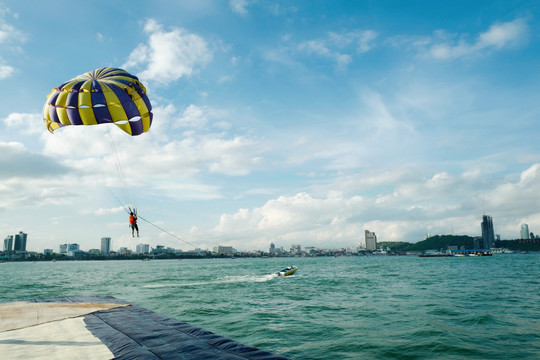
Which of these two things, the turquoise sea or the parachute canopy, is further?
the parachute canopy

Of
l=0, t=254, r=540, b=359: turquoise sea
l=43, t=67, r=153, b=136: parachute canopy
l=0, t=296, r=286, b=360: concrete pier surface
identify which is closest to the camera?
l=0, t=296, r=286, b=360: concrete pier surface

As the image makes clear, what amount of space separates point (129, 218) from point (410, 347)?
623 inches

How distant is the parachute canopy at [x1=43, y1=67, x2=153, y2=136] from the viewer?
1603cm

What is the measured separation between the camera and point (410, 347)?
42.5 feet

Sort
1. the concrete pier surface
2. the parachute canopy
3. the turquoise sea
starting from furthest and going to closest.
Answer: the parachute canopy, the turquoise sea, the concrete pier surface

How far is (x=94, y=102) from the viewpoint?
1587cm

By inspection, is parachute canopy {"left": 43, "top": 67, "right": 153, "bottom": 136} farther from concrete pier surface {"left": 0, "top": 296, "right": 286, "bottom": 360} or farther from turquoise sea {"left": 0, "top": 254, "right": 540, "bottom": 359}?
turquoise sea {"left": 0, "top": 254, "right": 540, "bottom": 359}

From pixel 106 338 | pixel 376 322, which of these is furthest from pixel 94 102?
pixel 376 322

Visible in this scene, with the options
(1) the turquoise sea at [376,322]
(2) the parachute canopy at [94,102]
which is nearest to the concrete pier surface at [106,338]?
(1) the turquoise sea at [376,322]

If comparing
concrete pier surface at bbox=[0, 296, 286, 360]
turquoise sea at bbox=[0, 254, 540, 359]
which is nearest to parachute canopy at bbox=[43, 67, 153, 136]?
concrete pier surface at bbox=[0, 296, 286, 360]

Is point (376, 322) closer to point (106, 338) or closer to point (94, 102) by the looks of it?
point (106, 338)

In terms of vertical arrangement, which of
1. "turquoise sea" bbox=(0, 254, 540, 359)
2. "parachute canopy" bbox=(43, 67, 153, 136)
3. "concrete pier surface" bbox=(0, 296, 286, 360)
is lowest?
"turquoise sea" bbox=(0, 254, 540, 359)

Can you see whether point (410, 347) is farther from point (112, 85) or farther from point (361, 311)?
point (112, 85)

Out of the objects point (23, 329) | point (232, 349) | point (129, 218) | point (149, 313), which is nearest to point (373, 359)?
point (232, 349)
